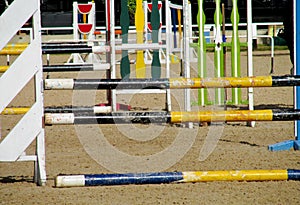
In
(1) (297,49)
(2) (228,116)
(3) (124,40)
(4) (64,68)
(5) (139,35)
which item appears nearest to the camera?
(2) (228,116)

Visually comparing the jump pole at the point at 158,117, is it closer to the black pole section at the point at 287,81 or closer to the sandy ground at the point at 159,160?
the black pole section at the point at 287,81

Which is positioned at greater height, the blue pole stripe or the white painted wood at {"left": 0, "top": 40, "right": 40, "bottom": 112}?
the white painted wood at {"left": 0, "top": 40, "right": 40, "bottom": 112}

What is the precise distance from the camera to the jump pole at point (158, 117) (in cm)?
429

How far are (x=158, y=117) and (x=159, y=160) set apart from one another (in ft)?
3.50

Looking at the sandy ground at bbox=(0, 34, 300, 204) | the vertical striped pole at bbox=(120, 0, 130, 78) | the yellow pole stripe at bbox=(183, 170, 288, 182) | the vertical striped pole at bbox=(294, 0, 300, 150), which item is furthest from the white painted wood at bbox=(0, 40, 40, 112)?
the vertical striped pole at bbox=(120, 0, 130, 78)

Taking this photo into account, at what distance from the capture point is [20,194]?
416 cm

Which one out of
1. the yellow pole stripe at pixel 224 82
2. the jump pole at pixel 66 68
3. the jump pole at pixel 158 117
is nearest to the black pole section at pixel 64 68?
the jump pole at pixel 66 68

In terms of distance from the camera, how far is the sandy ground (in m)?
4.04

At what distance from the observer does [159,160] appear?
5.32m

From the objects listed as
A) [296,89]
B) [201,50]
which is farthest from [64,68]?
[296,89]

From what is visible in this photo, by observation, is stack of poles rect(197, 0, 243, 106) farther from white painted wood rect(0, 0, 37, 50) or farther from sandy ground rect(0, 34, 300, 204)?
white painted wood rect(0, 0, 37, 50)

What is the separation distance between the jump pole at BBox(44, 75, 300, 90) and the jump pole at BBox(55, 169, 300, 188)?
602mm

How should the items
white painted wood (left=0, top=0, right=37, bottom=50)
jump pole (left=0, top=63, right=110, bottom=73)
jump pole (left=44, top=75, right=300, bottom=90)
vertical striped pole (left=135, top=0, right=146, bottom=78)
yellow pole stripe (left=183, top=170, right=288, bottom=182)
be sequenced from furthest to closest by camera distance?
vertical striped pole (left=135, top=0, right=146, bottom=78) → jump pole (left=0, top=63, right=110, bottom=73) → jump pole (left=44, top=75, right=300, bottom=90) → white painted wood (left=0, top=0, right=37, bottom=50) → yellow pole stripe (left=183, top=170, right=288, bottom=182)

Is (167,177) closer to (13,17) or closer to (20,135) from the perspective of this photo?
(20,135)
